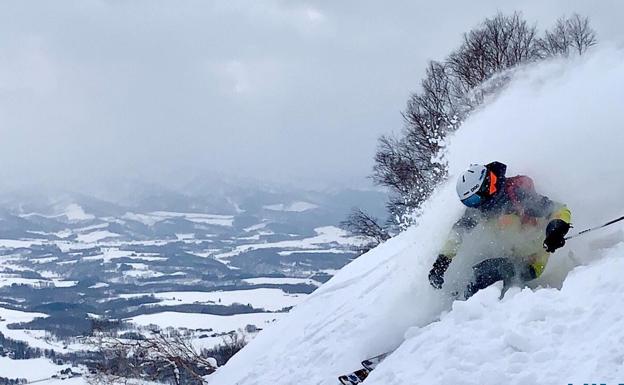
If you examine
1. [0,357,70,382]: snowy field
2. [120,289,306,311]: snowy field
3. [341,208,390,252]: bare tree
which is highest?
[341,208,390,252]: bare tree

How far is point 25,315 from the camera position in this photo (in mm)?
171375

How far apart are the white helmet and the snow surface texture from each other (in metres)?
1.27

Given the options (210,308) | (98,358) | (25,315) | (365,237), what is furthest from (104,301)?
(98,358)

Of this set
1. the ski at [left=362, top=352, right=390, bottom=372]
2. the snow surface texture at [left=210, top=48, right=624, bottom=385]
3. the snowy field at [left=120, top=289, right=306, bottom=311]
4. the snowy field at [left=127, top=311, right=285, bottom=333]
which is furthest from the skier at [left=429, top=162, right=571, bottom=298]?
the snowy field at [left=120, top=289, right=306, bottom=311]

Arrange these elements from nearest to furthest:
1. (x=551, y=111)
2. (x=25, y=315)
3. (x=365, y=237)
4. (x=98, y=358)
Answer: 1. (x=551, y=111)
2. (x=98, y=358)
3. (x=365, y=237)
4. (x=25, y=315)

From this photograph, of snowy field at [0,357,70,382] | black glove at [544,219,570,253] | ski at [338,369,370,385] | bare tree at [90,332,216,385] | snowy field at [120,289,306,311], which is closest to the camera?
black glove at [544,219,570,253]

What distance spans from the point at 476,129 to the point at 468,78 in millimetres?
21863

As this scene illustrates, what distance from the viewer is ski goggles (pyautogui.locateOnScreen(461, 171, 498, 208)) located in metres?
8.39

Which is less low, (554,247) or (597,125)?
(597,125)

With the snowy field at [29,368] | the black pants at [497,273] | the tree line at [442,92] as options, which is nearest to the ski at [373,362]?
the black pants at [497,273]

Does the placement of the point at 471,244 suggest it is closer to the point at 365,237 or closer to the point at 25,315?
the point at 365,237

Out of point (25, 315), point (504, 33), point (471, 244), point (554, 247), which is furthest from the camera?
point (25, 315)

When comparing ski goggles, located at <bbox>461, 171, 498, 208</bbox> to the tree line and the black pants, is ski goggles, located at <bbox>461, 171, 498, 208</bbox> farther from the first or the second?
the tree line

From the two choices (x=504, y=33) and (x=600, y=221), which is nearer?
(x=600, y=221)
